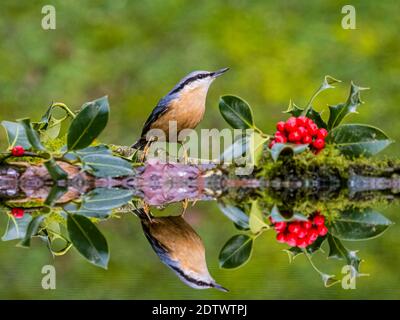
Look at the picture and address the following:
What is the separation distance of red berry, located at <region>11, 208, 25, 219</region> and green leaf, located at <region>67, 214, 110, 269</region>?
21cm

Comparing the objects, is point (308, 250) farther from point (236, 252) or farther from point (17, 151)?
point (17, 151)

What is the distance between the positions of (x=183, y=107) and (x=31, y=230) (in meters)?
1.42

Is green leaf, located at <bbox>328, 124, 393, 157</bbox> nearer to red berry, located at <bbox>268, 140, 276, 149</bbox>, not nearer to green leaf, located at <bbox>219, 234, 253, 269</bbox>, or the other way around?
red berry, located at <bbox>268, 140, 276, 149</bbox>

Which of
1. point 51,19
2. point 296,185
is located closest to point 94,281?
point 296,185

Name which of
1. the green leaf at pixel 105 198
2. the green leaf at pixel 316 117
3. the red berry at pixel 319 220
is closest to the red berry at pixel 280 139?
the green leaf at pixel 316 117

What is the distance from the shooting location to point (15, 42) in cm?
765

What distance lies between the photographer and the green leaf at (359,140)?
3.80m

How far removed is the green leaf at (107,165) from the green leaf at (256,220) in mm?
776

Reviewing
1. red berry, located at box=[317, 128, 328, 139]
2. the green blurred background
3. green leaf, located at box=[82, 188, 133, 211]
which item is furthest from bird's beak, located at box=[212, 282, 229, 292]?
the green blurred background

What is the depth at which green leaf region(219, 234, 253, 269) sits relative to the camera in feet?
8.28

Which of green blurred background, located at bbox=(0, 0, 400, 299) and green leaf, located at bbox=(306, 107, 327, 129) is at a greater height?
green blurred background, located at bbox=(0, 0, 400, 299)

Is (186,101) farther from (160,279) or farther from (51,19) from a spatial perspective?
(51,19)

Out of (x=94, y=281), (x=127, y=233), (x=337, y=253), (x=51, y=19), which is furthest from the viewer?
(x=51, y=19)

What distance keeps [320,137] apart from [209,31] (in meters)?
3.99
